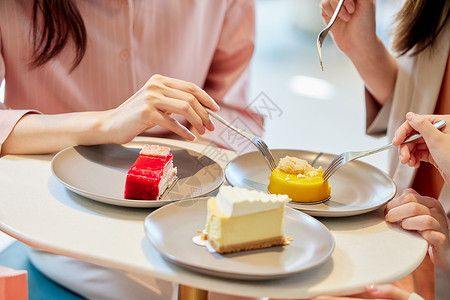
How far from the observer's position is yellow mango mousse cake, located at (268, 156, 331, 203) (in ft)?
3.63

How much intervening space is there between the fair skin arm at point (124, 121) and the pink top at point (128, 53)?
0.32m

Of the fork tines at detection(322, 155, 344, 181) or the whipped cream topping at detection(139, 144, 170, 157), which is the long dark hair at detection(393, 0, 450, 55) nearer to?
the fork tines at detection(322, 155, 344, 181)

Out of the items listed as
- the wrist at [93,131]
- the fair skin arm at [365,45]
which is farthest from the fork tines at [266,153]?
the fair skin arm at [365,45]

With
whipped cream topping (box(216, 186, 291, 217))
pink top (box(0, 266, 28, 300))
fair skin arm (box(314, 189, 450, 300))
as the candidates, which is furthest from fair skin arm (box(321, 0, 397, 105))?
pink top (box(0, 266, 28, 300))

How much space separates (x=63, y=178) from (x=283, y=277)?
553 millimetres

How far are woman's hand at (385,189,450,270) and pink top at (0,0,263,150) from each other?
2.57 ft

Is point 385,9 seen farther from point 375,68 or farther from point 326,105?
point 375,68

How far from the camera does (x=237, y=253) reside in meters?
0.89

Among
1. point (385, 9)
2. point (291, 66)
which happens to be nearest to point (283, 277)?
point (291, 66)

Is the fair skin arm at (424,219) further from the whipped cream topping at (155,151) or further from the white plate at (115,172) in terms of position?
the whipped cream topping at (155,151)

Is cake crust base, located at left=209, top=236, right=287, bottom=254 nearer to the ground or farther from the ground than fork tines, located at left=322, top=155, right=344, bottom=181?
nearer to the ground

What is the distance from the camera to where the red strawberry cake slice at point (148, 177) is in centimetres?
104

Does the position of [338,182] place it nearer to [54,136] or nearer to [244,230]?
[244,230]

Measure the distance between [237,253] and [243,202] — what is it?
0.09 meters
